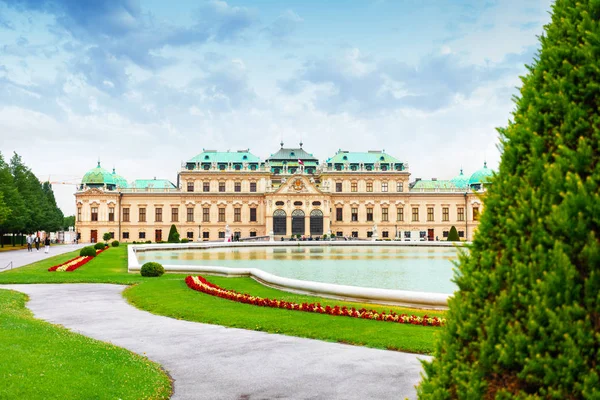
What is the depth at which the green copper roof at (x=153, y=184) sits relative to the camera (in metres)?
86.4

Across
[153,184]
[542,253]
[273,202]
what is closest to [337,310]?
[542,253]

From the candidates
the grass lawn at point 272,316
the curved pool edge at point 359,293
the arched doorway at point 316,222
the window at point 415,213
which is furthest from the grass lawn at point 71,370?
the window at point 415,213

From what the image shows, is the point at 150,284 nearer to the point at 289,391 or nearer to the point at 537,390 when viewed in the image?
the point at 289,391

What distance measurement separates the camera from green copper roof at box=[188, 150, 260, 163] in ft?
280

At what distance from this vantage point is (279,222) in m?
81.4

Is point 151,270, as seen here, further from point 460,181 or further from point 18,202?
point 460,181

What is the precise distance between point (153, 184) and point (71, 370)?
3210 inches

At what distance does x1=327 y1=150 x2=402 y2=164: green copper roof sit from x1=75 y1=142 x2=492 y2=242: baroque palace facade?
159mm

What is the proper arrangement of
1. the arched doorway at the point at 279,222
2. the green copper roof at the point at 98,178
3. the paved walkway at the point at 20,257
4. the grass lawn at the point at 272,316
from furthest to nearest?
the green copper roof at the point at 98,178 < the arched doorway at the point at 279,222 < the paved walkway at the point at 20,257 < the grass lawn at the point at 272,316

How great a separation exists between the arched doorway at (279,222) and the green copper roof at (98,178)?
26.2 m

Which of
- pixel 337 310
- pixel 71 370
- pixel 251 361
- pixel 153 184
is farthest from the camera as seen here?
pixel 153 184

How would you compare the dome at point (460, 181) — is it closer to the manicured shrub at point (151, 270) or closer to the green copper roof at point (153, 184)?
the green copper roof at point (153, 184)

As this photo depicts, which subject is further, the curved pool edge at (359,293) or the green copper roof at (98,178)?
the green copper roof at (98,178)

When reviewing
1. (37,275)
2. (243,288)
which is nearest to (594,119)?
(243,288)
